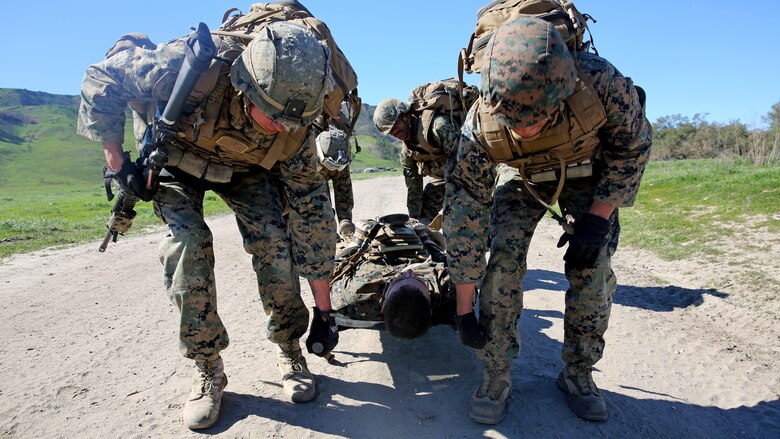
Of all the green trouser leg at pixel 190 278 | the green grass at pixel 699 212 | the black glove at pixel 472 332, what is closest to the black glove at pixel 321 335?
the green trouser leg at pixel 190 278

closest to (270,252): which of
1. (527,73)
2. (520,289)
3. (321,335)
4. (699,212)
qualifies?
(321,335)

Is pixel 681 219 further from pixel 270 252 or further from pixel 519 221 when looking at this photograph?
pixel 270 252

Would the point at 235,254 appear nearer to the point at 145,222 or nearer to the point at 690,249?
the point at 145,222

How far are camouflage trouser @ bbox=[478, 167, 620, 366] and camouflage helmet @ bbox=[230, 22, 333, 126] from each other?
144 cm

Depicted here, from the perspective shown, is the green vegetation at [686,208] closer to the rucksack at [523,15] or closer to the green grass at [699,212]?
the green grass at [699,212]

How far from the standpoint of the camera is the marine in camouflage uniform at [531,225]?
9.46 feet

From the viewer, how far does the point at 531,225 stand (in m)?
3.33

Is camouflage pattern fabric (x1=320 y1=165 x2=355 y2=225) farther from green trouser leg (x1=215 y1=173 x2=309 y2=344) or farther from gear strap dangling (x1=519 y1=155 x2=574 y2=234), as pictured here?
gear strap dangling (x1=519 y1=155 x2=574 y2=234)

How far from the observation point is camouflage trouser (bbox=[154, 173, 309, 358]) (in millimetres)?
3045

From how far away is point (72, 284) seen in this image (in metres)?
6.18

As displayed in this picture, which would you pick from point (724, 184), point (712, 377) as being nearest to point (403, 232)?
point (712, 377)

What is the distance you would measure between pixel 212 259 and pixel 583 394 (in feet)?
7.94

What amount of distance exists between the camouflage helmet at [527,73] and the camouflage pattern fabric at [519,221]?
0.42 m

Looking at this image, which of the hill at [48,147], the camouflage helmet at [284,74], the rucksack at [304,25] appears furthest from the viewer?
the hill at [48,147]
